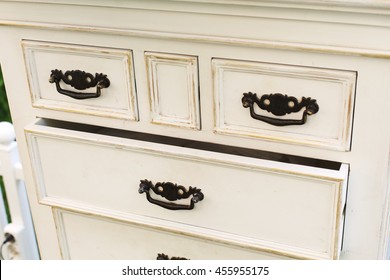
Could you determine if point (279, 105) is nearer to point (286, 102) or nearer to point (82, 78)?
point (286, 102)

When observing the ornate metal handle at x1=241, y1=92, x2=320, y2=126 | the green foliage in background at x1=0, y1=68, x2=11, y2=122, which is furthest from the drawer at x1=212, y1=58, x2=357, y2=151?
the green foliage in background at x1=0, y1=68, x2=11, y2=122

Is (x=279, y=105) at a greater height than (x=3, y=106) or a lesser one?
greater

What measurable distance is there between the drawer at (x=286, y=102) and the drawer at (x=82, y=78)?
139mm

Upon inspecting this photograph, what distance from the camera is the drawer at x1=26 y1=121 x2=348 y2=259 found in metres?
0.77

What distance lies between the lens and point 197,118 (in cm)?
82

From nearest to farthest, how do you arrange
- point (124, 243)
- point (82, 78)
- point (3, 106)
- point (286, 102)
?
point (286, 102), point (82, 78), point (124, 243), point (3, 106)

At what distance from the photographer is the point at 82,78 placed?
854 mm

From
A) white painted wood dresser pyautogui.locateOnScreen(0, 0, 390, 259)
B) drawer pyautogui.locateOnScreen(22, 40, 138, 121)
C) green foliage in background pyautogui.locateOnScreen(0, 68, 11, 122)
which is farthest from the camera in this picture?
green foliage in background pyautogui.locateOnScreen(0, 68, 11, 122)

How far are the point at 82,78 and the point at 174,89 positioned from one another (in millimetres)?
143

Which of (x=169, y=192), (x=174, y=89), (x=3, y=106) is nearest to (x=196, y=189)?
(x=169, y=192)

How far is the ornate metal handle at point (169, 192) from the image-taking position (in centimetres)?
84

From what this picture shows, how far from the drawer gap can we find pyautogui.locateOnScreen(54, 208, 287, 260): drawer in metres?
0.14
